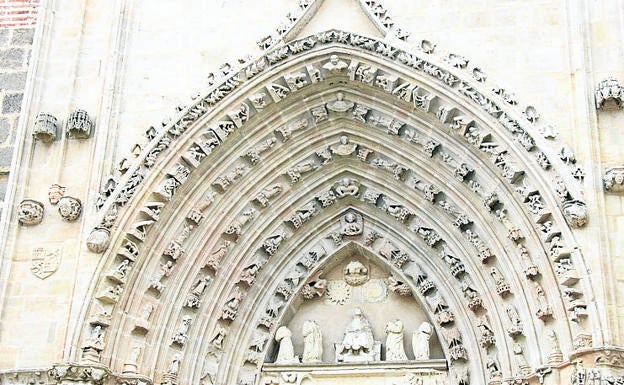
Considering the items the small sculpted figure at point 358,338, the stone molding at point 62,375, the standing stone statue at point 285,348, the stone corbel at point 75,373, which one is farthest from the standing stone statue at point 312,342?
the stone corbel at point 75,373

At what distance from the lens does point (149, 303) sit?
953 cm

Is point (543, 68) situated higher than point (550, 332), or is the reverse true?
point (543, 68)

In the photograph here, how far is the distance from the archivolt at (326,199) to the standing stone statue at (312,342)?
1.20 feet

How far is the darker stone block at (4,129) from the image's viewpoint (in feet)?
34.3

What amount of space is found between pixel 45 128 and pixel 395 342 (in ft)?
13.3

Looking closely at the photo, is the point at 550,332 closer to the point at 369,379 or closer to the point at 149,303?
the point at 369,379

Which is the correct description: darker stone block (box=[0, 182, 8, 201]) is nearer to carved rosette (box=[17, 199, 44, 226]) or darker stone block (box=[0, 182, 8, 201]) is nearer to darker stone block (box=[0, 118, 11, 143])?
darker stone block (box=[0, 118, 11, 143])

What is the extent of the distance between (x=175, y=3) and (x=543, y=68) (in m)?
3.92

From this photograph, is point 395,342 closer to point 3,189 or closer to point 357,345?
point 357,345

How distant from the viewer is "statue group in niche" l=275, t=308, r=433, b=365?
9.94m

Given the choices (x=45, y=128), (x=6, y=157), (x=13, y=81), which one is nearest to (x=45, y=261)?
(x=45, y=128)

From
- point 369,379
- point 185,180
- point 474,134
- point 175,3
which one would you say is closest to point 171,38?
point 175,3

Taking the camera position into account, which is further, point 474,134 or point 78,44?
point 78,44

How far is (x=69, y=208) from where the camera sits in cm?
952
